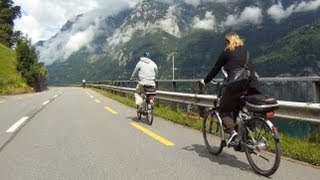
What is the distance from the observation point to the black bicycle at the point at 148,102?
12828 mm

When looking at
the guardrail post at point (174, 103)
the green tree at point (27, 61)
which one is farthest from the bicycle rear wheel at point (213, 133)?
the green tree at point (27, 61)

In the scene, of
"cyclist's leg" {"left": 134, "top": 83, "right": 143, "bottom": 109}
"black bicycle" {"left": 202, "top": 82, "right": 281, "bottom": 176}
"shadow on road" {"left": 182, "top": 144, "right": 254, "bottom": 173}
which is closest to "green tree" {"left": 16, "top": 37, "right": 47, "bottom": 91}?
"cyclist's leg" {"left": 134, "top": 83, "right": 143, "bottom": 109}

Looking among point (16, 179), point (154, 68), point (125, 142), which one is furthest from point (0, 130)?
point (16, 179)

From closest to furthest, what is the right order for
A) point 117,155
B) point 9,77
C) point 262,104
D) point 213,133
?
1. point 262,104
2. point 117,155
3. point 213,133
4. point 9,77

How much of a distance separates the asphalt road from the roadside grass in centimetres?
3537

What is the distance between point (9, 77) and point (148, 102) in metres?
45.2

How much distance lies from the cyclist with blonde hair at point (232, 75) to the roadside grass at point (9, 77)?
1562 inches

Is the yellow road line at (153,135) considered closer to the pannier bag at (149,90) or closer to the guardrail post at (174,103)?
the pannier bag at (149,90)

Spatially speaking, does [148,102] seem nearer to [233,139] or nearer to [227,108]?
[227,108]

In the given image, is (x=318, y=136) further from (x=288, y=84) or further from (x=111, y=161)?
(x=111, y=161)

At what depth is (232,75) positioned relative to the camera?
7.05 meters

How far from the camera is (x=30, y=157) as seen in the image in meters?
7.74

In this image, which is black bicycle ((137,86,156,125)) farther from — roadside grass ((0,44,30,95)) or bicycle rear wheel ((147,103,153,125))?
roadside grass ((0,44,30,95))

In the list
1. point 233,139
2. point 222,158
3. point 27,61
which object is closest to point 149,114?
point 222,158
